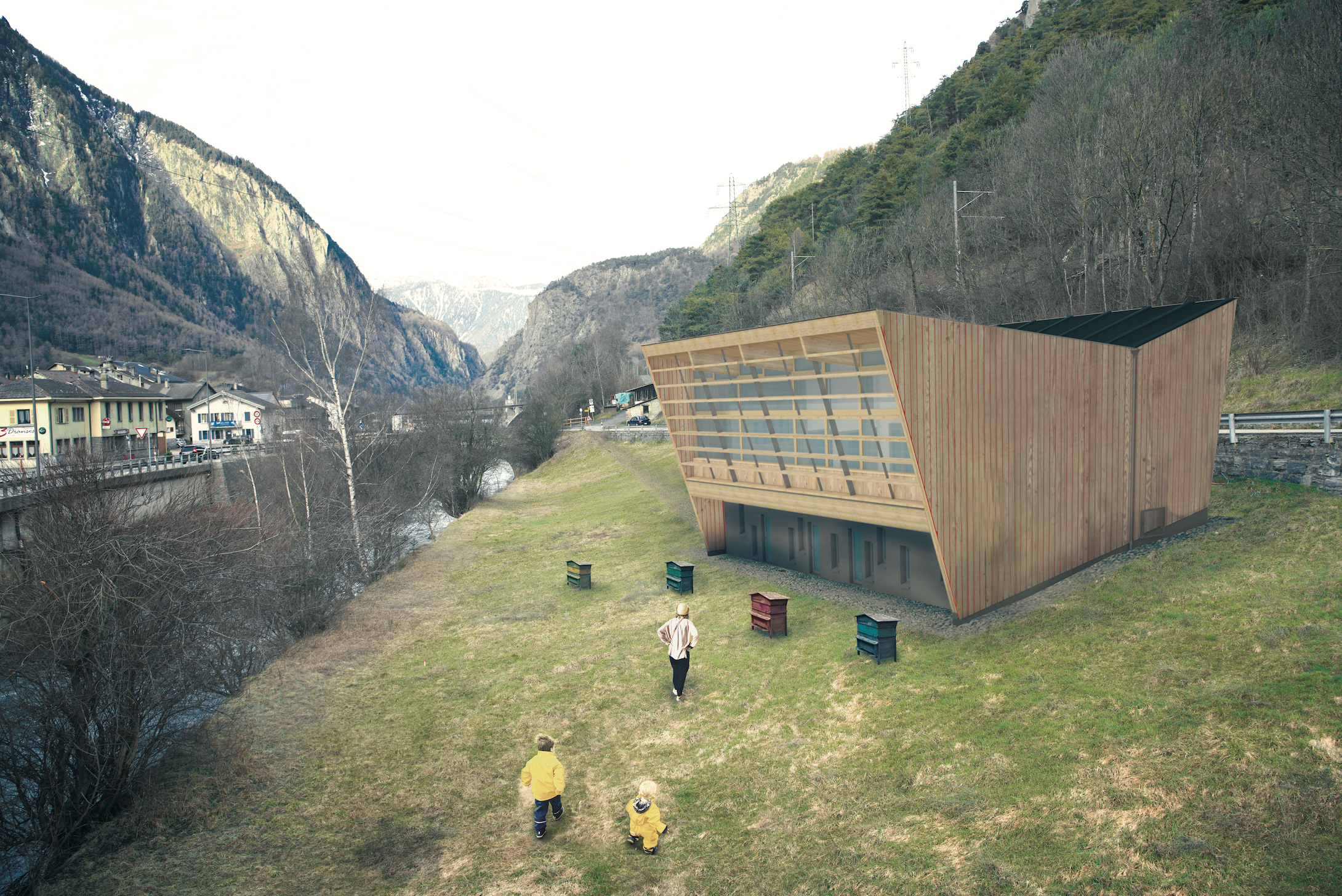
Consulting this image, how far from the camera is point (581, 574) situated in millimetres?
20453

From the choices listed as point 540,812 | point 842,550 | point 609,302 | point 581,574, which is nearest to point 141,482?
point 581,574

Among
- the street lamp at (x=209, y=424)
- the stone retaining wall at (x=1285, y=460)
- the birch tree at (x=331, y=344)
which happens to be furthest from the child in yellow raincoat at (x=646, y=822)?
the street lamp at (x=209, y=424)

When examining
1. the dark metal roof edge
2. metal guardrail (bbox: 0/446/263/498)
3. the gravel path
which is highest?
the dark metal roof edge

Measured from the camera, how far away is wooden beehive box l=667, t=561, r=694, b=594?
1864 centimetres

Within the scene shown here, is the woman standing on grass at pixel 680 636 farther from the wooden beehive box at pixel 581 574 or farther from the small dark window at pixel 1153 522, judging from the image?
the small dark window at pixel 1153 522

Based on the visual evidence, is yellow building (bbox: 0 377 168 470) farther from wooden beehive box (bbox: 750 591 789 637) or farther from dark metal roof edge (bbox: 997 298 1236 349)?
dark metal roof edge (bbox: 997 298 1236 349)

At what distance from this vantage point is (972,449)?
1295cm

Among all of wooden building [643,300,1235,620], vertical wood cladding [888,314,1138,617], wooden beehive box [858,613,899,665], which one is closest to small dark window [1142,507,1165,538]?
wooden building [643,300,1235,620]

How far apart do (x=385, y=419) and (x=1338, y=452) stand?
39.3 metres

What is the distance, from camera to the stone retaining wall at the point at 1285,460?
15758 millimetres

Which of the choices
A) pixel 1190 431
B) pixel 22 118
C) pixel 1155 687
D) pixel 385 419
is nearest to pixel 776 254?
pixel 385 419

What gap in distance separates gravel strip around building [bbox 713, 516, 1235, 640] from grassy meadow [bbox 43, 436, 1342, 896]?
0.42 meters

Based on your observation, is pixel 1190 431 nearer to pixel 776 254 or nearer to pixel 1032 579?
pixel 1032 579

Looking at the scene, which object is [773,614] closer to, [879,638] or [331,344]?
[879,638]
